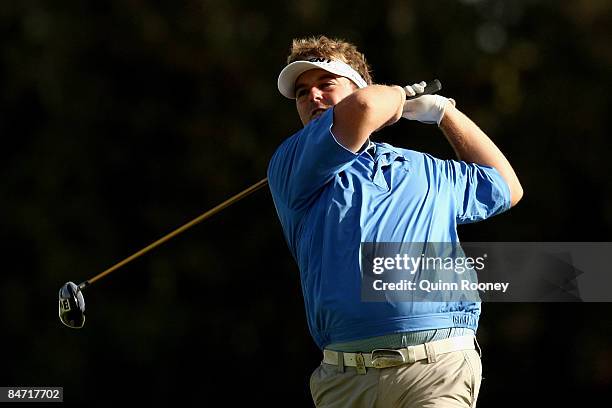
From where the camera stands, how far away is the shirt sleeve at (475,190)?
3.64 meters

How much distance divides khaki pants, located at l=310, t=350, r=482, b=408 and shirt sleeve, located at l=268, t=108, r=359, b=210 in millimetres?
486

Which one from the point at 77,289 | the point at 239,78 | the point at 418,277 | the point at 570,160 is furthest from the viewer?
the point at 239,78

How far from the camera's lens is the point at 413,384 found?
3.29 metres

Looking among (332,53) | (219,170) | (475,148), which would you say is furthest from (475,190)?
(219,170)

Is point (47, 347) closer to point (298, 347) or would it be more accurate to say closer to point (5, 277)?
point (5, 277)

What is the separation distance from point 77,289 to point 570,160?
5559 millimetres

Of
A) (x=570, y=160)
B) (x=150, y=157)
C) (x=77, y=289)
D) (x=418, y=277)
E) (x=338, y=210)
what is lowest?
(x=418, y=277)

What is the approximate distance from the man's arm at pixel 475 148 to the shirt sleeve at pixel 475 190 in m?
0.04

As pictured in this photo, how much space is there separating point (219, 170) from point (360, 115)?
20.7 ft

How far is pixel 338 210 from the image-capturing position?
340 centimetres

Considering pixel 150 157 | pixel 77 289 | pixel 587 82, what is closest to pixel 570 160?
pixel 587 82
